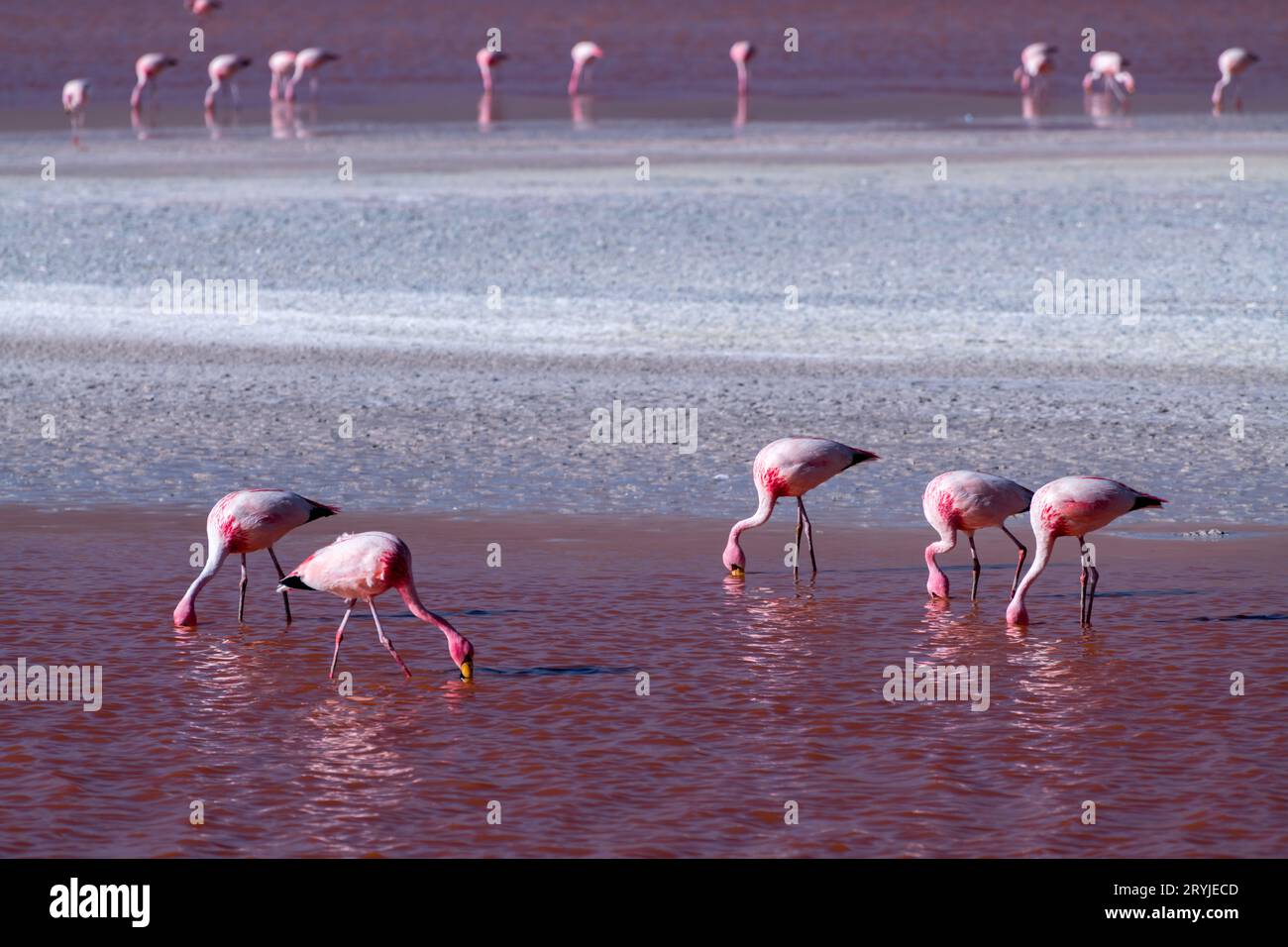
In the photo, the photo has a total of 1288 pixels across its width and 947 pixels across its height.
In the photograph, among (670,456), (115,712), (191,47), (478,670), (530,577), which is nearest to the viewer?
(115,712)

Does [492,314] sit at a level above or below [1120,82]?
below

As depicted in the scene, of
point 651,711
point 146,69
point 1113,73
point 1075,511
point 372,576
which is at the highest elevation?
point 146,69

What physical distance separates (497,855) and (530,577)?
330 centimetres

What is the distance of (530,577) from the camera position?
341 inches

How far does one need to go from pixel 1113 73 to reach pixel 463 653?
2553 centimetres

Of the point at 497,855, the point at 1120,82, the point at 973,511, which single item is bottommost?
the point at 497,855

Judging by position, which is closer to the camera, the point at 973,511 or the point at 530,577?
the point at 973,511

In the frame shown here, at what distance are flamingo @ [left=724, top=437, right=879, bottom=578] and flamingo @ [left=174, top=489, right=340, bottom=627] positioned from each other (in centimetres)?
187

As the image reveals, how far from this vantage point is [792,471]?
8.66 meters

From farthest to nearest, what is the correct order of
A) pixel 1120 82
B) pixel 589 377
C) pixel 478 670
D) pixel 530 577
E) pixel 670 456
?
pixel 1120 82
pixel 589 377
pixel 670 456
pixel 530 577
pixel 478 670

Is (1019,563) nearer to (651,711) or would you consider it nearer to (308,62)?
(651,711)

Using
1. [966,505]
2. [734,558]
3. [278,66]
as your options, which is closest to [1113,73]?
[278,66]

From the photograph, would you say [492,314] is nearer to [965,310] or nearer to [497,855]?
[965,310]
